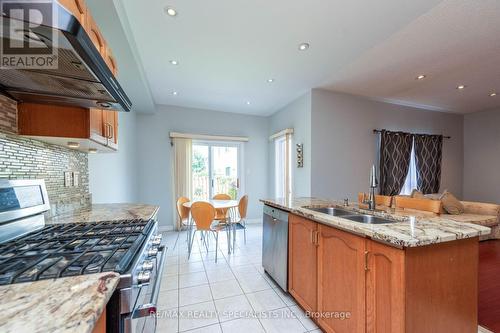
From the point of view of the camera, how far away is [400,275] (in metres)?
1.02

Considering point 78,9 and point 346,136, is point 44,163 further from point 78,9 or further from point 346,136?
point 346,136

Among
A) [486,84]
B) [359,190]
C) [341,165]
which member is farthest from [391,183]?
[486,84]

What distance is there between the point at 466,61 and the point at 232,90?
3234 mm

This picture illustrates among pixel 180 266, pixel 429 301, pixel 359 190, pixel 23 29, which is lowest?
pixel 180 266

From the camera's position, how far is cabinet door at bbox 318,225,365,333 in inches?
49.1

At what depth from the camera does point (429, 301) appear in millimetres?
1080

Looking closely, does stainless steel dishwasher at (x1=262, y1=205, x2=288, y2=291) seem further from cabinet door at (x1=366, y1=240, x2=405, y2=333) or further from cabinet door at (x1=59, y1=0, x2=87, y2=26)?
cabinet door at (x1=59, y1=0, x2=87, y2=26)

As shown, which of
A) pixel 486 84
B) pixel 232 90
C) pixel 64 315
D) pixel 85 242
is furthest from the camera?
pixel 232 90

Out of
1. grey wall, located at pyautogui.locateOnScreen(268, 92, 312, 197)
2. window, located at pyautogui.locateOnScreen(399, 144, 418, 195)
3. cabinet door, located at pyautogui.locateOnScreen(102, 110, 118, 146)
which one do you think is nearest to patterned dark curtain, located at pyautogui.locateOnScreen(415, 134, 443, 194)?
window, located at pyautogui.locateOnScreen(399, 144, 418, 195)

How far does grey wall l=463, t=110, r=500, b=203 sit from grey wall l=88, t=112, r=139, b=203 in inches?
286

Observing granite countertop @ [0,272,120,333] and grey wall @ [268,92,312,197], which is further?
grey wall @ [268,92,312,197]

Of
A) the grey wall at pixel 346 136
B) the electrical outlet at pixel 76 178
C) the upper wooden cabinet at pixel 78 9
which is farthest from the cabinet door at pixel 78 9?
the grey wall at pixel 346 136

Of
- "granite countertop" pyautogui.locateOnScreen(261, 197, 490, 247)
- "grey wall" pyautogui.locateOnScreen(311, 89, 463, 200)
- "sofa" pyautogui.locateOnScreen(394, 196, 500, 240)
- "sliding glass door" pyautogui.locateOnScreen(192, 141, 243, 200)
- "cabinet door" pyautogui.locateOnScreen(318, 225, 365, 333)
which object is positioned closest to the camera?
"granite countertop" pyautogui.locateOnScreen(261, 197, 490, 247)

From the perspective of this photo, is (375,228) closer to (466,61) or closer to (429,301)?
(429,301)
